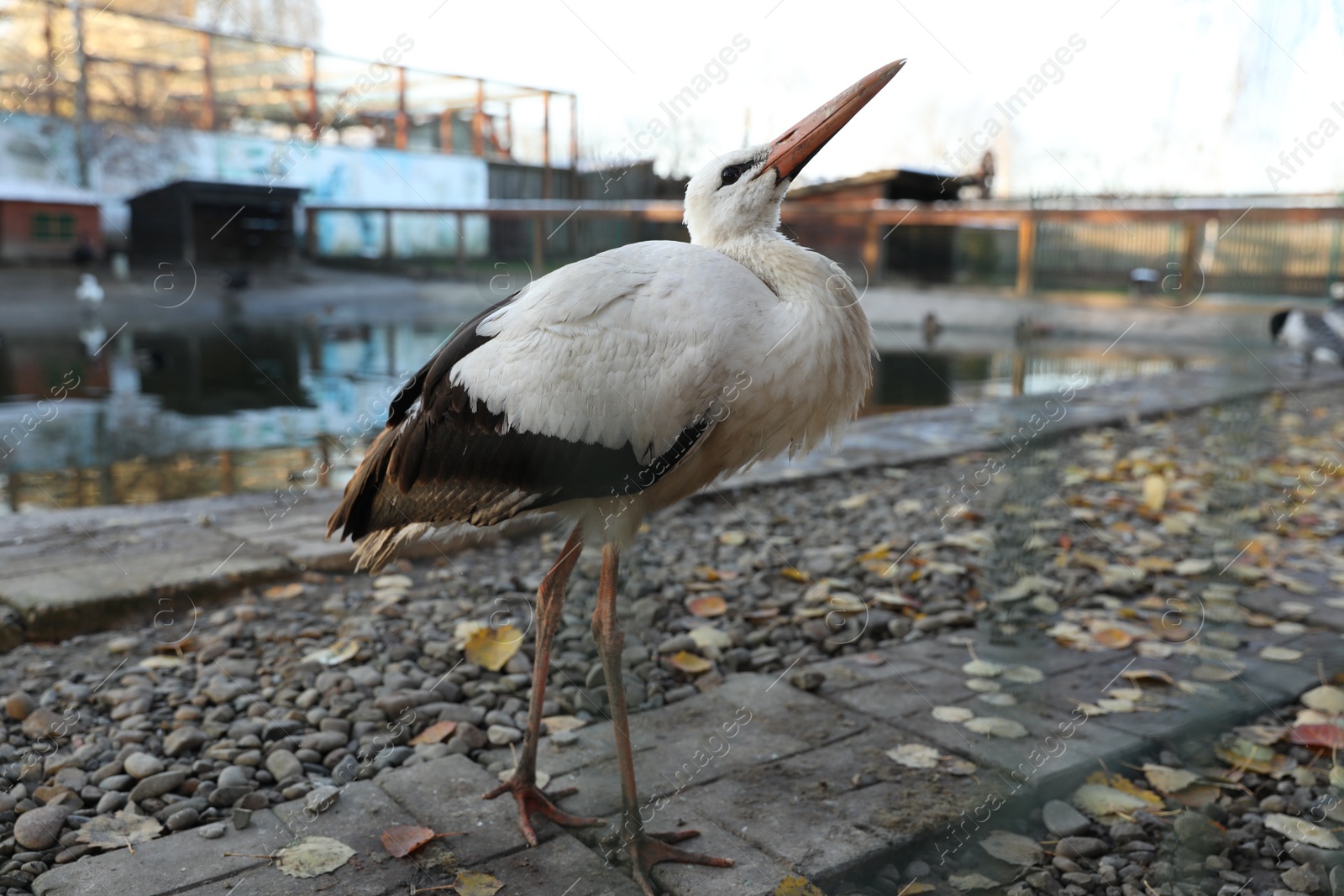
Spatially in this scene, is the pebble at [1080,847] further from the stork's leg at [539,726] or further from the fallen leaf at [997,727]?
the stork's leg at [539,726]

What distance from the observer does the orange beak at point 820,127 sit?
2.16 meters

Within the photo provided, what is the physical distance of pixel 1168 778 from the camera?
243 cm

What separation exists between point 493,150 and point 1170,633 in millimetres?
19415

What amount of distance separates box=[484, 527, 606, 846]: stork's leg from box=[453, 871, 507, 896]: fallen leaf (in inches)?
5.8

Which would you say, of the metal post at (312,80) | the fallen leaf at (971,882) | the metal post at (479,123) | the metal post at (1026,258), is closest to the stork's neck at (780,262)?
the fallen leaf at (971,882)

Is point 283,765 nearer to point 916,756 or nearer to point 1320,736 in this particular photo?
point 916,756

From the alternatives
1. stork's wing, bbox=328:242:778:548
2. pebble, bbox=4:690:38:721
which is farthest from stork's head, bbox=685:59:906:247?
pebble, bbox=4:690:38:721

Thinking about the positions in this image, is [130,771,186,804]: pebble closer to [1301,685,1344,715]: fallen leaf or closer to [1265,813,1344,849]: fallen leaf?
[1265,813,1344,849]: fallen leaf

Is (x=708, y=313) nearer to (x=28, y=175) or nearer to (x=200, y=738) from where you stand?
(x=200, y=738)

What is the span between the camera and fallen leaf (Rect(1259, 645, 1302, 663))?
3070 mm

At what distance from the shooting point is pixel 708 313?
2.01 metres

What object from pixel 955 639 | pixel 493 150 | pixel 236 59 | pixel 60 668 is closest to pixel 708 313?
pixel 955 639

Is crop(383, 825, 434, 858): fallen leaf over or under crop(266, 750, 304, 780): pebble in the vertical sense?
over

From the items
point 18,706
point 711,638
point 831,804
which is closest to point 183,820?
point 18,706
